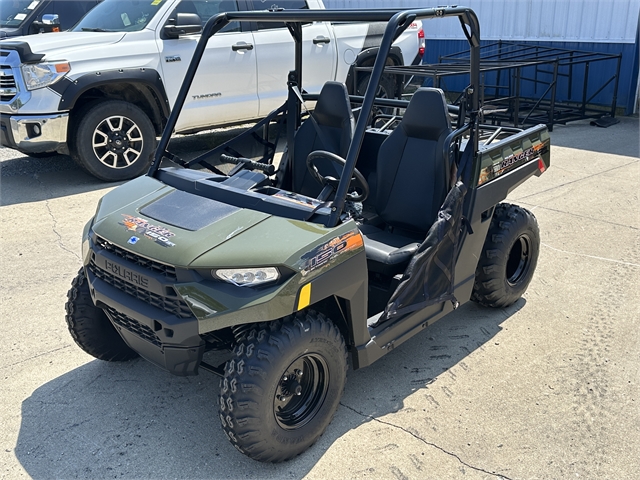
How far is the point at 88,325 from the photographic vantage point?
328 centimetres

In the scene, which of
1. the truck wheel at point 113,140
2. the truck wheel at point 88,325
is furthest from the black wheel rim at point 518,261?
the truck wheel at point 113,140

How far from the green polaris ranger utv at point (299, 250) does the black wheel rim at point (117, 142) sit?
3009 mm

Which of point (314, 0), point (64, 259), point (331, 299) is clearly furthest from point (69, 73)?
point (331, 299)

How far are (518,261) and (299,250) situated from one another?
2225 millimetres

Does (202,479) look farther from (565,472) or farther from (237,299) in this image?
(565,472)

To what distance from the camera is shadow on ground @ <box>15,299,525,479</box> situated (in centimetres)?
281

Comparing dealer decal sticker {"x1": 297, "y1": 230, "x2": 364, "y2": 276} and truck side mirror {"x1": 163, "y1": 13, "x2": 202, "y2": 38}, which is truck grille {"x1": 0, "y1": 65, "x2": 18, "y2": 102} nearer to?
truck side mirror {"x1": 163, "y1": 13, "x2": 202, "y2": 38}

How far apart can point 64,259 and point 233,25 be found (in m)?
3.65

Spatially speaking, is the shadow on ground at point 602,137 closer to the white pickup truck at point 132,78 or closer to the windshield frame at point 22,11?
the white pickup truck at point 132,78

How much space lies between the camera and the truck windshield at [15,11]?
9953mm

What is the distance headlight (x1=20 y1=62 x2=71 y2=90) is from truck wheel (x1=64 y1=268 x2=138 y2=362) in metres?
3.66

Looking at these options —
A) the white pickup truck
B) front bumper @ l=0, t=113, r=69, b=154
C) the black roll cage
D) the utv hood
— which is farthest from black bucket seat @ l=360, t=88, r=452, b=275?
front bumper @ l=0, t=113, r=69, b=154

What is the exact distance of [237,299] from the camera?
2516mm

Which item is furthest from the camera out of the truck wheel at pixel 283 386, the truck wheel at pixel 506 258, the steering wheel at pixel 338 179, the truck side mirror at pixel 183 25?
the truck side mirror at pixel 183 25
